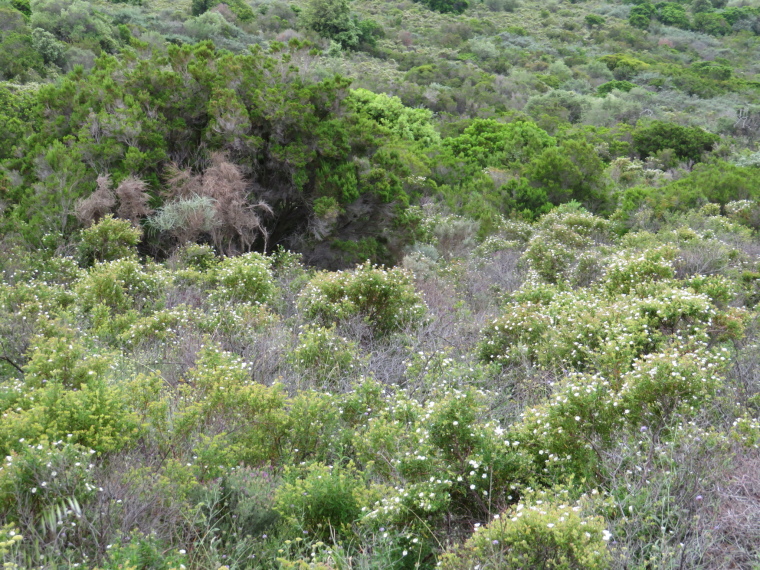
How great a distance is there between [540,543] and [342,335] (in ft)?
15.7

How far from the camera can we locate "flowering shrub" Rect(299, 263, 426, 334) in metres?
7.57

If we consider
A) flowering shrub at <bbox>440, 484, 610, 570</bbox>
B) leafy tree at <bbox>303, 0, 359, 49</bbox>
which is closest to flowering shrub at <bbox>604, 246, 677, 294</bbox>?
flowering shrub at <bbox>440, 484, 610, 570</bbox>

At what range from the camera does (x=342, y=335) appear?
7.18m

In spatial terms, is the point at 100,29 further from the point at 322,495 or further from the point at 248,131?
the point at 322,495

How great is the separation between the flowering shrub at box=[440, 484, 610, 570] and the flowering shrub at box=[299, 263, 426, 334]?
4877mm

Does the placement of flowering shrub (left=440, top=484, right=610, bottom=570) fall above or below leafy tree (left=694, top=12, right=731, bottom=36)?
below

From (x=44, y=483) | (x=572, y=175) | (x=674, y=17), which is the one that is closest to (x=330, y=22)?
(x=572, y=175)

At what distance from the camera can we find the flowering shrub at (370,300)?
7.57m

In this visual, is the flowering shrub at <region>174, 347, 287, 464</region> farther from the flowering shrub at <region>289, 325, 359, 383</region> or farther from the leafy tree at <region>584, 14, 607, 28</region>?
the leafy tree at <region>584, 14, 607, 28</region>

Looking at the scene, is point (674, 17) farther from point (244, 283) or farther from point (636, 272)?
point (244, 283)

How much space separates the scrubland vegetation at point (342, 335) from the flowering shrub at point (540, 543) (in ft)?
0.05

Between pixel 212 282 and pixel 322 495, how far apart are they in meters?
5.82

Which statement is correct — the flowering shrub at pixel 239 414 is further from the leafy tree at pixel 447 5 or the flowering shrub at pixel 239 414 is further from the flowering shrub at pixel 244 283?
the leafy tree at pixel 447 5

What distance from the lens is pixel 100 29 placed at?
25016mm
